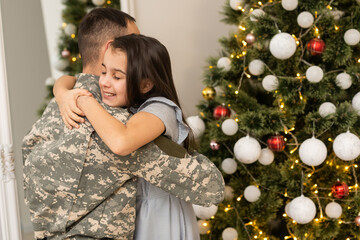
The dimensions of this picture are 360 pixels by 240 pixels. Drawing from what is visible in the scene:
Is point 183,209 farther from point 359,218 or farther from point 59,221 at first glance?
point 359,218

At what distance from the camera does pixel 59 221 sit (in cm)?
110

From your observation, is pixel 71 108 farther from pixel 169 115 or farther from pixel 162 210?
pixel 162 210

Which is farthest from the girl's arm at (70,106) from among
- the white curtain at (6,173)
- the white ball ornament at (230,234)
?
the white ball ornament at (230,234)

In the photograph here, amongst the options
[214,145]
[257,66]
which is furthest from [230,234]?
[257,66]

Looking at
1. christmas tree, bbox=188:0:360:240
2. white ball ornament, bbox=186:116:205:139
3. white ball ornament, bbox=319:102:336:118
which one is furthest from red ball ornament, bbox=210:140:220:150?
white ball ornament, bbox=319:102:336:118

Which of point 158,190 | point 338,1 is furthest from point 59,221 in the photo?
point 338,1

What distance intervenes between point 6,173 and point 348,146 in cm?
148

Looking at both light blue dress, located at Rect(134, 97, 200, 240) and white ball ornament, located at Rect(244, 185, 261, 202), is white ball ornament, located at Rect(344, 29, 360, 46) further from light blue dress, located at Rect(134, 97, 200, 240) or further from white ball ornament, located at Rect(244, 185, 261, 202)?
light blue dress, located at Rect(134, 97, 200, 240)

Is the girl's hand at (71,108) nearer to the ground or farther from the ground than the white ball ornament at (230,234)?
farther from the ground

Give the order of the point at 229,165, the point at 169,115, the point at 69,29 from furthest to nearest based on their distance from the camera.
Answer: the point at 69,29
the point at 229,165
the point at 169,115

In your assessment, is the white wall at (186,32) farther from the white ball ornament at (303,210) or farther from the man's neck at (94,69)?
the man's neck at (94,69)

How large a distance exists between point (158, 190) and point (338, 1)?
139 cm

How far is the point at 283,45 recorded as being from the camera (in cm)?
184

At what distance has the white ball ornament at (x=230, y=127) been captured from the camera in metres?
2.01
